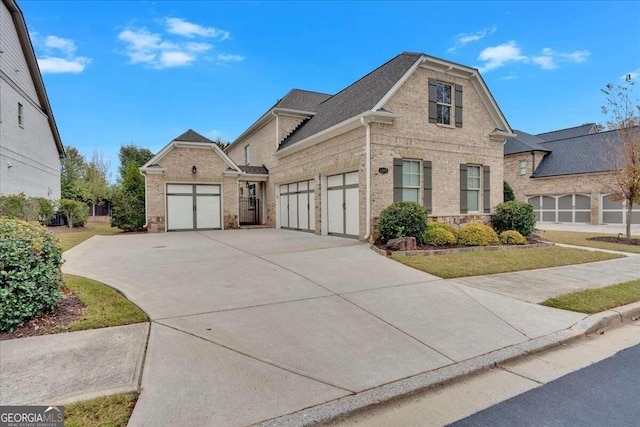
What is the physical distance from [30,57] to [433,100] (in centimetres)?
2156

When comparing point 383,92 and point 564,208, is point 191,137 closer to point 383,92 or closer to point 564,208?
point 383,92

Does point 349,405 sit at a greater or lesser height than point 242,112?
lesser

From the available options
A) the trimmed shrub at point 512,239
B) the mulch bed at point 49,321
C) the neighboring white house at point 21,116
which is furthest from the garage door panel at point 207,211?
the trimmed shrub at point 512,239

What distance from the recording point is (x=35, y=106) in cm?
1969

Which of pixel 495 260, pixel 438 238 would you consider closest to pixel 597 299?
pixel 495 260

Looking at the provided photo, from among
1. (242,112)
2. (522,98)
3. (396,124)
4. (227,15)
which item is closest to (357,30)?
(227,15)

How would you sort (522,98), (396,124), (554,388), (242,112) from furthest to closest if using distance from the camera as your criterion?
(242,112) → (522,98) → (396,124) → (554,388)

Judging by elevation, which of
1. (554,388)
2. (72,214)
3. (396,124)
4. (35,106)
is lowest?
(554,388)

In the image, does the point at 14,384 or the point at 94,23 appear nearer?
the point at 14,384

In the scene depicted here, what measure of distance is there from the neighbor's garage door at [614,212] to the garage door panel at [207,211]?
24.7 metres

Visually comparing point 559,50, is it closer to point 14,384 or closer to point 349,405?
point 349,405

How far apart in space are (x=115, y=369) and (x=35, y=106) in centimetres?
2334

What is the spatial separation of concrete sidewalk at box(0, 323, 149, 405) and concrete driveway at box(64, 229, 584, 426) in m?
0.20

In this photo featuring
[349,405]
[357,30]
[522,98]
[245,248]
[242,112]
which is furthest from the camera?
[242,112]
